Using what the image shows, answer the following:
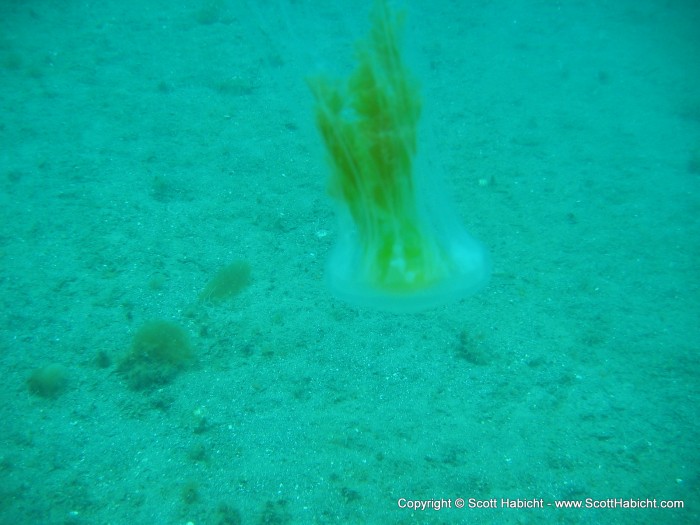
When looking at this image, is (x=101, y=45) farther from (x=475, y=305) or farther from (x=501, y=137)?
(x=475, y=305)

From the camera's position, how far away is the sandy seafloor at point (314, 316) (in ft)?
10.1

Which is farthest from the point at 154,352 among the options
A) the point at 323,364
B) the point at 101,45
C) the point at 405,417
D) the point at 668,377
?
the point at 101,45

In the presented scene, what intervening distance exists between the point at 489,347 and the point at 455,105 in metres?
5.41

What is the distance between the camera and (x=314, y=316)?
167 inches

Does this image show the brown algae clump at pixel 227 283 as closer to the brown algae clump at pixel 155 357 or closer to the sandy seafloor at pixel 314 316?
the sandy seafloor at pixel 314 316

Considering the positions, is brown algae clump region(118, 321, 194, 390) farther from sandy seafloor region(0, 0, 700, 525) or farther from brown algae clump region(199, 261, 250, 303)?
brown algae clump region(199, 261, 250, 303)

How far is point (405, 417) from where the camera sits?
3.43 m

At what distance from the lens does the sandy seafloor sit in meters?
3.07

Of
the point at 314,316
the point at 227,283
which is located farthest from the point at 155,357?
the point at 314,316

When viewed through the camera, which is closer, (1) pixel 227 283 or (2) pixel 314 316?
(2) pixel 314 316

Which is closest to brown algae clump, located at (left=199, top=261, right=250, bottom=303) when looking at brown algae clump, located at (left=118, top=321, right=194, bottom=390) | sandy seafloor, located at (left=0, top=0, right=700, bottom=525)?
sandy seafloor, located at (left=0, top=0, right=700, bottom=525)

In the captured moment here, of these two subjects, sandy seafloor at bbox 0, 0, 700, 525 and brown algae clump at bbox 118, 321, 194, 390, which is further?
brown algae clump at bbox 118, 321, 194, 390

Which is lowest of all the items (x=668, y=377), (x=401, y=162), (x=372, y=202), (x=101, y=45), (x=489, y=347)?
(x=668, y=377)

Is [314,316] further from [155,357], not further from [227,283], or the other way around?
[155,357]
